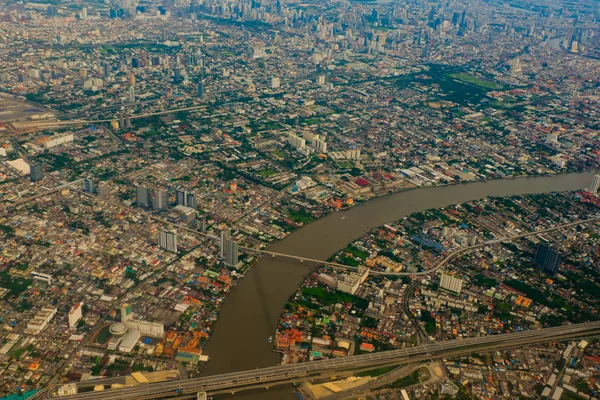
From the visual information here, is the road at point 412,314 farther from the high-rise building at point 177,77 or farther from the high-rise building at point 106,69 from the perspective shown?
the high-rise building at point 106,69

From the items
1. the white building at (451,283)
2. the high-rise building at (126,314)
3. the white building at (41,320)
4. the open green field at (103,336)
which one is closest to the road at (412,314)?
the white building at (451,283)

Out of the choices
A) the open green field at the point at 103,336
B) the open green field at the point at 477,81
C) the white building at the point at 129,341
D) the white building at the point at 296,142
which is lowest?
the open green field at the point at 103,336

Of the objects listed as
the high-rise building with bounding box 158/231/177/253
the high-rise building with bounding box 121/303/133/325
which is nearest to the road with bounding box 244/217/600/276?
the high-rise building with bounding box 158/231/177/253

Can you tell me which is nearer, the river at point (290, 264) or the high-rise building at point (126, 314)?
the river at point (290, 264)

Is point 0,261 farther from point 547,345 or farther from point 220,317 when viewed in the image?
point 547,345

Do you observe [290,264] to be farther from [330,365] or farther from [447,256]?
[447,256]

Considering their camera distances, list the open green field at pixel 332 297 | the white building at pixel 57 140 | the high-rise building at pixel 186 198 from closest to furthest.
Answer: the open green field at pixel 332 297, the high-rise building at pixel 186 198, the white building at pixel 57 140

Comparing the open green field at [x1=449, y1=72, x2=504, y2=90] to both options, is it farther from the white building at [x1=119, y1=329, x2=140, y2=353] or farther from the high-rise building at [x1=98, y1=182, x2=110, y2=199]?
the white building at [x1=119, y1=329, x2=140, y2=353]

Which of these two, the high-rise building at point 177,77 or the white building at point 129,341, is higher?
the high-rise building at point 177,77
